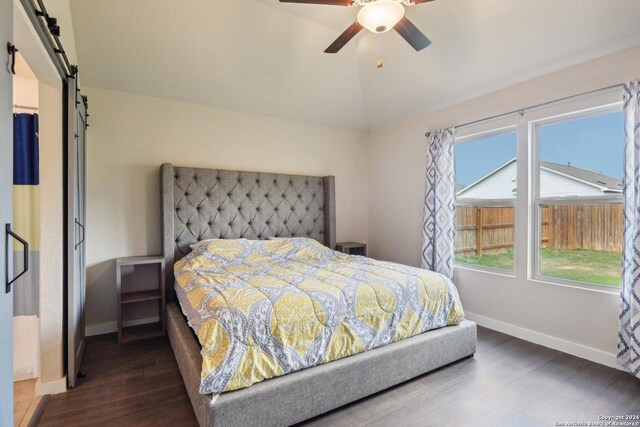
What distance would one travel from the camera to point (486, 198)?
325cm

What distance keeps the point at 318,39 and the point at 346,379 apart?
9.71 ft

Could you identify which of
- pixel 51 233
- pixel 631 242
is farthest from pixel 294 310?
pixel 631 242

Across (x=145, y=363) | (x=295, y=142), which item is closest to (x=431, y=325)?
(x=145, y=363)

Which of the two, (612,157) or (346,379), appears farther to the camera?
(612,157)

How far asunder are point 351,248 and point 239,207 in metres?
1.59

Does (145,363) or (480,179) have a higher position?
(480,179)

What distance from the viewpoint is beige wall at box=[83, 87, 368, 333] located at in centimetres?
292

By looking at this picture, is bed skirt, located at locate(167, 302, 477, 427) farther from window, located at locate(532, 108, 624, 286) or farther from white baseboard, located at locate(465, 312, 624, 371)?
window, located at locate(532, 108, 624, 286)

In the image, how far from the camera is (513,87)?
Answer: 9.55ft

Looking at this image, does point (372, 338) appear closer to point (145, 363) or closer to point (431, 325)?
point (431, 325)

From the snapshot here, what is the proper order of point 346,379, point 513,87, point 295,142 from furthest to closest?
point 295,142 → point 513,87 → point 346,379

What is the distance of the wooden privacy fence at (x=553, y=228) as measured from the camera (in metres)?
2.44

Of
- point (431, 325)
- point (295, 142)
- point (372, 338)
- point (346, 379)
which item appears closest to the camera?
point (346, 379)

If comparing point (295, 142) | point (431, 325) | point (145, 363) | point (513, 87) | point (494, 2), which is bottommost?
→ point (145, 363)
